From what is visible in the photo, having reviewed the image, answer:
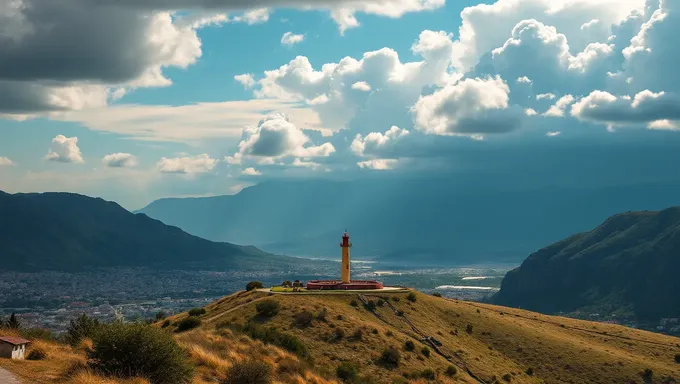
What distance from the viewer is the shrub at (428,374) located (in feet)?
202

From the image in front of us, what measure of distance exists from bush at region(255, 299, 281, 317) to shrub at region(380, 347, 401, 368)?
1324 centimetres

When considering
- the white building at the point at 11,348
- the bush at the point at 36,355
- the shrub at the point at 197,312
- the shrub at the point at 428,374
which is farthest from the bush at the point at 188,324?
the white building at the point at 11,348

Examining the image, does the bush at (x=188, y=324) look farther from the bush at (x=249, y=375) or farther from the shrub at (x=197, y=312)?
the bush at (x=249, y=375)

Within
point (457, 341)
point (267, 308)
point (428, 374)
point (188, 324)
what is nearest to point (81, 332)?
point (188, 324)

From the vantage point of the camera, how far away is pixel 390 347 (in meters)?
65.4

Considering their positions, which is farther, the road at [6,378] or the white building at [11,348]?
the white building at [11,348]

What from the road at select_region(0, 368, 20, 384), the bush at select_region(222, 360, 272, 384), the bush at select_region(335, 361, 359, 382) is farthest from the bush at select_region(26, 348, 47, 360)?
the bush at select_region(335, 361, 359, 382)

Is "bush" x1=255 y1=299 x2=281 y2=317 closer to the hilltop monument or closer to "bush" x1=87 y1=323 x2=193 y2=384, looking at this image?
the hilltop monument

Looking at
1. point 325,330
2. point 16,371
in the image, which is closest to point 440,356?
point 325,330

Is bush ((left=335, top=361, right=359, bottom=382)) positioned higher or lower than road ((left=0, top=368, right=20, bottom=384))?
lower

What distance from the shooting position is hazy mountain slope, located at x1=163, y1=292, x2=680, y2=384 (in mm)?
62406

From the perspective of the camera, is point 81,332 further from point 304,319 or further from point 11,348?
point 304,319

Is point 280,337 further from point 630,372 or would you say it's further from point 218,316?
point 630,372

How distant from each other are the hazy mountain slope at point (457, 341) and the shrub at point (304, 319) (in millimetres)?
526
